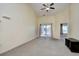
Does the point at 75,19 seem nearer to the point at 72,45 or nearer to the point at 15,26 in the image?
the point at 72,45

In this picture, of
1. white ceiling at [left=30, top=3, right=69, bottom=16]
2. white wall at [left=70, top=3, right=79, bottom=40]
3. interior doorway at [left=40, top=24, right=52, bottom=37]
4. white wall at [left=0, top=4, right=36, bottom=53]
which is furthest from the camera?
white wall at [left=70, top=3, right=79, bottom=40]

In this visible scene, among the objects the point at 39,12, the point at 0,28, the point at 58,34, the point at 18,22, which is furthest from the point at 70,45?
the point at 0,28

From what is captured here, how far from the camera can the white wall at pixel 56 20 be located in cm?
451

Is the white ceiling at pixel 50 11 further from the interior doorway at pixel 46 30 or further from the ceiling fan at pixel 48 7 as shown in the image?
the interior doorway at pixel 46 30

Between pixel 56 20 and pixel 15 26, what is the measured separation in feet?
6.10

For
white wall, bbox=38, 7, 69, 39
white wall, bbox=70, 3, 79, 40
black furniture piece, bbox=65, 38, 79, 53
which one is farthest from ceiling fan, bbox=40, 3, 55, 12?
black furniture piece, bbox=65, 38, 79, 53

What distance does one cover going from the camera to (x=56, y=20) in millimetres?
4602

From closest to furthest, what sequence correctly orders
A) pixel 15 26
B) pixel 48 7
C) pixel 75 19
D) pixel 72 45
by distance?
pixel 48 7 → pixel 72 45 → pixel 15 26 → pixel 75 19

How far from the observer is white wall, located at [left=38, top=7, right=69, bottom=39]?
14.8 feet

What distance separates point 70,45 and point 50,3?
6.61 feet

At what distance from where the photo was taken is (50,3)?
4078 mm

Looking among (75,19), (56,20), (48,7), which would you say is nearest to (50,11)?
(48,7)

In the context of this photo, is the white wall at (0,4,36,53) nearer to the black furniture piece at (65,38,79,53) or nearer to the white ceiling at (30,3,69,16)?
the white ceiling at (30,3,69,16)

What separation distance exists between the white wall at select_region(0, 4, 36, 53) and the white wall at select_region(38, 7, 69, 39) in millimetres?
733
